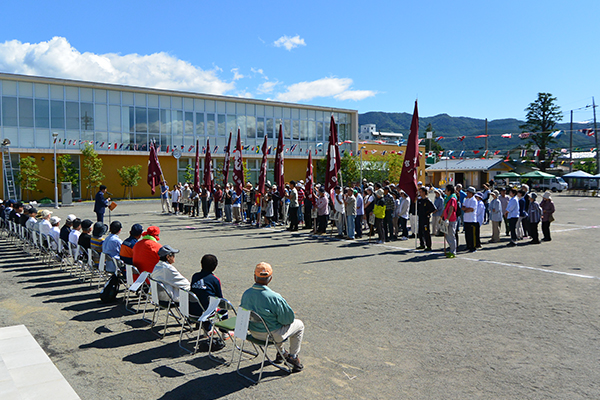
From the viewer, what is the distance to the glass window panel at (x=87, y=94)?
136 ft

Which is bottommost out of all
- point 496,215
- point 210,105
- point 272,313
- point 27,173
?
point 272,313

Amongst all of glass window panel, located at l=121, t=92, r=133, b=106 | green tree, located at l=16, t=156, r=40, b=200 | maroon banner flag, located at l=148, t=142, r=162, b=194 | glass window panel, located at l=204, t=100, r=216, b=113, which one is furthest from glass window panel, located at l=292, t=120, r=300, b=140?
maroon banner flag, located at l=148, t=142, r=162, b=194

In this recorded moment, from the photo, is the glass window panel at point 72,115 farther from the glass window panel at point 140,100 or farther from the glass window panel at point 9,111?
the glass window panel at point 140,100

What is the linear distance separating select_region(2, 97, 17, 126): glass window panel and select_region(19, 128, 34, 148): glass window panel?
90cm

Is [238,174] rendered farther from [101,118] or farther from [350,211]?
[101,118]

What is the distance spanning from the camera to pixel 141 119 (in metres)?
44.9

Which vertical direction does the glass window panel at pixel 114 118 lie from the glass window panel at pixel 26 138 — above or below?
above

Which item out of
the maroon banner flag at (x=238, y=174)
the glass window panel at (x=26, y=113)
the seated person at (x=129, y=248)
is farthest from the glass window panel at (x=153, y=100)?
the seated person at (x=129, y=248)

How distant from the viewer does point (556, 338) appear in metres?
6.10

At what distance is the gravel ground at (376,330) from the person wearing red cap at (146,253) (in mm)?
851

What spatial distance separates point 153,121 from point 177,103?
3.37 meters

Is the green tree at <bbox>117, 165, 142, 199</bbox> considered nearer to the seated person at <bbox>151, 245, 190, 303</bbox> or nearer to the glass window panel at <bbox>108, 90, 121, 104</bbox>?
the glass window panel at <bbox>108, 90, 121, 104</bbox>

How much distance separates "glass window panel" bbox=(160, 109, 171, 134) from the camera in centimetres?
4603

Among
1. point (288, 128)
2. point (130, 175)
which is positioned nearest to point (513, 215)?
point (130, 175)
